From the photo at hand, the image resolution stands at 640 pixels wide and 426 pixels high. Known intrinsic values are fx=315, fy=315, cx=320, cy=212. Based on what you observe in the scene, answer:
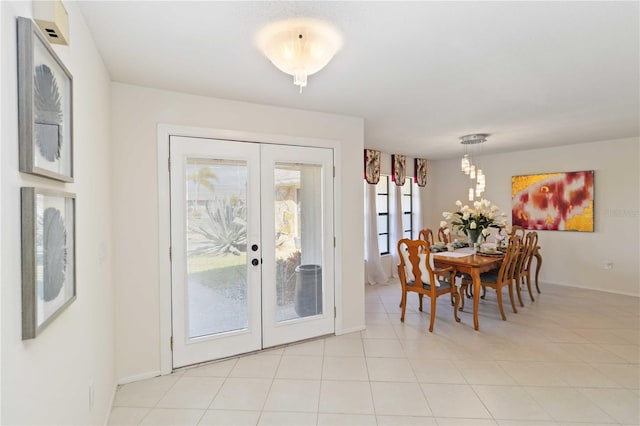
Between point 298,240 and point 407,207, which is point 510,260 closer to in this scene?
point 298,240

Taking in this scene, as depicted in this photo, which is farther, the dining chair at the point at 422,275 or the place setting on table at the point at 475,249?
the place setting on table at the point at 475,249

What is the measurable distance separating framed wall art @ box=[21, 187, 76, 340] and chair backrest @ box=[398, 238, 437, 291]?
10.3 feet

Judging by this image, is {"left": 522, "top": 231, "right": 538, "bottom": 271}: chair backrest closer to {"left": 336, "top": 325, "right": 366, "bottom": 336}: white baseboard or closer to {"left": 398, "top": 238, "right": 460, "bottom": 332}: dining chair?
{"left": 398, "top": 238, "right": 460, "bottom": 332}: dining chair

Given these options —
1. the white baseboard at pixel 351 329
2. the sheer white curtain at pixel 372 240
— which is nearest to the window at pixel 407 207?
the sheer white curtain at pixel 372 240

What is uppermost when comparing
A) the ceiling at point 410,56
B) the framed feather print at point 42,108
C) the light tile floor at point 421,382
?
the ceiling at point 410,56

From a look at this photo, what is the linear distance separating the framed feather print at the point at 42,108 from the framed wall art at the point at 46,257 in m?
0.10

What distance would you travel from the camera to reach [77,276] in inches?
60.7

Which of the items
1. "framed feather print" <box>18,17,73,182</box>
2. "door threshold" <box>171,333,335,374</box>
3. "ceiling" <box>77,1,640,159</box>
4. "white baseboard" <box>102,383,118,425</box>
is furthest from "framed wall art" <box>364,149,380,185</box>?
"framed feather print" <box>18,17,73,182</box>

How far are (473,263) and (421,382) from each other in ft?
5.68

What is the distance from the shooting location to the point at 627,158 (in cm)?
489

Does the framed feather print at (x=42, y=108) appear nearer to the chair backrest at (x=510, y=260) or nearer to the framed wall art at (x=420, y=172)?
the chair backrest at (x=510, y=260)

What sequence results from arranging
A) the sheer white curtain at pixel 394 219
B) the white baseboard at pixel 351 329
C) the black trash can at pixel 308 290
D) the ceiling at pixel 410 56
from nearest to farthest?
1. the ceiling at pixel 410 56
2. the black trash can at pixel 308 290
3. the white baseboard at pixel 351 329
4. the sheer white curtain at pixel 394 219

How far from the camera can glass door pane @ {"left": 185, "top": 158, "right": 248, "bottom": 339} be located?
9.17 ft

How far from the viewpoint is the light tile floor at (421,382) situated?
7.11ft
